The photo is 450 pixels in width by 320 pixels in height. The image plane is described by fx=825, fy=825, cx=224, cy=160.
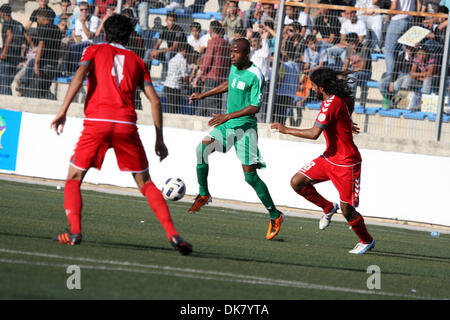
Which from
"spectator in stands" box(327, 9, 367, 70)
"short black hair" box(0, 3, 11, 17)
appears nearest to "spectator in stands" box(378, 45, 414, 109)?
"spectator in stands" box(327, 9, 367, 70)

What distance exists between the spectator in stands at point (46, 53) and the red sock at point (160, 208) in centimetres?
1036

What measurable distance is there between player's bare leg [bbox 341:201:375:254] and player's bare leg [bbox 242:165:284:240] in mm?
1063

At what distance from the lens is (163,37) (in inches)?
656

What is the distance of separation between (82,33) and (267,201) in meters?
8.23

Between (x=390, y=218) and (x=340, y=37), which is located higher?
(x=340, y=37)

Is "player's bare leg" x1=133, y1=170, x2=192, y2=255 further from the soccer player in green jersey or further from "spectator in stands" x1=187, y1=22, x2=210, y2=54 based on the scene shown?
"spectator in stands" x1=187, y1=22, x2=210, y2=54

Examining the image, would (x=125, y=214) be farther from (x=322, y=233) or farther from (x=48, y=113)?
(x=48, y=113)

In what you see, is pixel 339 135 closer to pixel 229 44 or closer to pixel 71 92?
pixel 71 92

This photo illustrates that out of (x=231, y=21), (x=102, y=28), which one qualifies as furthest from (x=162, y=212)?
(x=102, y=28)

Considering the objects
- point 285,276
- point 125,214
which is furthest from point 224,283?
point 125,214

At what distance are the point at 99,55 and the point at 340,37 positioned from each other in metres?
9.01

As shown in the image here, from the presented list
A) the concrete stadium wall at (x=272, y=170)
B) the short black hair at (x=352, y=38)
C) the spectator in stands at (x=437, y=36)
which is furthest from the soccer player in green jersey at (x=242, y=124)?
the spectator in stands at (x=437, y=36)

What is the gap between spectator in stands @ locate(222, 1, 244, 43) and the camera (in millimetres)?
16333

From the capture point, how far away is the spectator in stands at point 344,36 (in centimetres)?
1578
